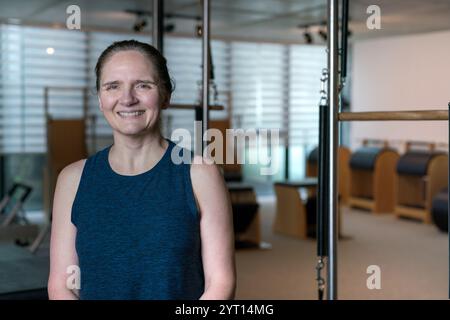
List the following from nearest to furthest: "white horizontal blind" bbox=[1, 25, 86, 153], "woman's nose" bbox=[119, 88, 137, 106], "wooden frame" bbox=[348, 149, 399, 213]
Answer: "woman's nose" bbox=[119, 88, 137, 106] → "white horizontal blind" bbox=[1, 25, 86, 153] → "wooden frame" bbox=[348, 149, 399, 213]

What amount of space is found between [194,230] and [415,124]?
8.04 metres

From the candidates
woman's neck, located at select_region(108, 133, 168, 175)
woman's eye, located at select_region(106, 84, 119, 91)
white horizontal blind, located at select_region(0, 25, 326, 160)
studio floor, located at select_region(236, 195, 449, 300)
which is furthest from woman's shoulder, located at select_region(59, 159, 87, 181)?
white horizontal blind, located at select_region(0, 25, 326, 160)

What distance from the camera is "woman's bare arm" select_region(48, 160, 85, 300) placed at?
1649mm

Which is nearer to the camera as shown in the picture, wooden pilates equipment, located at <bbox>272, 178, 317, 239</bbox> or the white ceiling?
the white ceiling

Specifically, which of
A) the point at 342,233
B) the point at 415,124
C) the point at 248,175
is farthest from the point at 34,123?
the point at 415,124

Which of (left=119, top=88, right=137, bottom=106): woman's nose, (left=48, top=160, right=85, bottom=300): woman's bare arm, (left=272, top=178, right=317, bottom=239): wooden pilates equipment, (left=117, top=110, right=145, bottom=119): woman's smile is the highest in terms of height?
(left=119, top=88, right=137, bottom=106): woman's nose

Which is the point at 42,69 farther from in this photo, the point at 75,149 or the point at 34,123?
the point at 75,149

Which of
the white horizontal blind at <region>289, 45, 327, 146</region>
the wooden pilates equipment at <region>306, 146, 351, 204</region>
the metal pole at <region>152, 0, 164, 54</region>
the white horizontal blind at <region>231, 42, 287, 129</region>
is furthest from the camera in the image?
the white horizontal blind at <region>289, 45, 327, 146</region>

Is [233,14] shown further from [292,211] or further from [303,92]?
[303,92]

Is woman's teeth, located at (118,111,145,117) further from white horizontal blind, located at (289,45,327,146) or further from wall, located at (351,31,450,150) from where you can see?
white horizontal blind, located at (289,45,327,146)

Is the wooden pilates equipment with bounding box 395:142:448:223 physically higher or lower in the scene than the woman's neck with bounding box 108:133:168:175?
lower

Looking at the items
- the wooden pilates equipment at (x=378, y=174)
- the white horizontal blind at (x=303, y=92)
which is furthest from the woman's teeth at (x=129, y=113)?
the white horizontal blind at (x=303, y=92)

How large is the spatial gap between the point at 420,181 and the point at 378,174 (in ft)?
1.90

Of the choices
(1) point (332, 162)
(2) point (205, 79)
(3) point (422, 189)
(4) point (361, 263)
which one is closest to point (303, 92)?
(3) point (422, 189)
